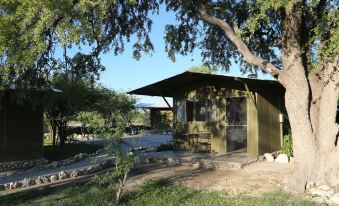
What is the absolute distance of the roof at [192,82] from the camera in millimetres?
14328

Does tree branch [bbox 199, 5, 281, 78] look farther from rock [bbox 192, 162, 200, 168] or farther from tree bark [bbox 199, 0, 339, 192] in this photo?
rock [bbox 192, 162, 200, 168]

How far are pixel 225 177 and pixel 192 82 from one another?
19.4 ft

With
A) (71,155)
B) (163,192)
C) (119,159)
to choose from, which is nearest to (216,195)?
(163,192)

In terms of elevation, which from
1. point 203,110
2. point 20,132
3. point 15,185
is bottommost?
point 15,185

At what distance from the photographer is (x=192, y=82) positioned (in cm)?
1673

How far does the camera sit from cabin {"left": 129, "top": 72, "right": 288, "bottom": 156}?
48.2 ft

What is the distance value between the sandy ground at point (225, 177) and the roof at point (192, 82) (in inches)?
111

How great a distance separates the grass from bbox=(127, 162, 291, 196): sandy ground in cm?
60

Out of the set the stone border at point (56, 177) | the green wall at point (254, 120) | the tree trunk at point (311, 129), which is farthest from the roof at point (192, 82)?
the stone border at point (56, 177)

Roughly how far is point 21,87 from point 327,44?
8.33 metres

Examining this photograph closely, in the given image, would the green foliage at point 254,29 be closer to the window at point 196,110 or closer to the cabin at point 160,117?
the window at point 196,110

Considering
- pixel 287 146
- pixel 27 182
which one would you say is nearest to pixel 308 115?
pixel 287 146

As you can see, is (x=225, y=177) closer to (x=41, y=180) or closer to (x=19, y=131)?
(x=41, y=180)

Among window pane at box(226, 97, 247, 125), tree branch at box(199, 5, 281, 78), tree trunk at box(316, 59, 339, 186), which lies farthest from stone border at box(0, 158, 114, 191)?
tree trunk at box(316, 59, 339, 186)
